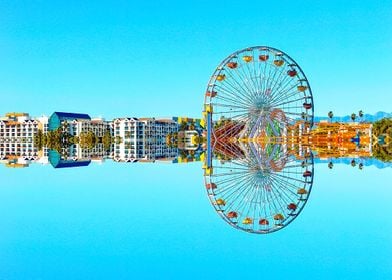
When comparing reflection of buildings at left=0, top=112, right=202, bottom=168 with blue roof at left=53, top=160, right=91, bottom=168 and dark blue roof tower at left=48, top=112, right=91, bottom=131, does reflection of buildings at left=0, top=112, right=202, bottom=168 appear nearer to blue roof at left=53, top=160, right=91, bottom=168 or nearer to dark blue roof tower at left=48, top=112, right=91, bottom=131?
dark blue roof tower at left=48, top=112, right=91, bottom=131

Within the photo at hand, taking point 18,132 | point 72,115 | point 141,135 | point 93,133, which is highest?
point 72,115

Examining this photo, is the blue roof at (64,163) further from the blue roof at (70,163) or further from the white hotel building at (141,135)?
the white hotel building at (141,135)

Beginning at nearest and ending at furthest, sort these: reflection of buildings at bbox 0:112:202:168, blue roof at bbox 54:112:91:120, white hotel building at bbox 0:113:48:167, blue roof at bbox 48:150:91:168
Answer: blue roof at bbox 48:150:91:168 < reflection of buildings at bbox 0:112:202:168 < blue roof at bbox 54:112:91:120 < white hotel building at bbox 0:113:48:167

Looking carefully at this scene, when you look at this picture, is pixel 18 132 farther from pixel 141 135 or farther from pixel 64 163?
pixel 64 163

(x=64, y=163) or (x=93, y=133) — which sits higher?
(x=93, y=133)

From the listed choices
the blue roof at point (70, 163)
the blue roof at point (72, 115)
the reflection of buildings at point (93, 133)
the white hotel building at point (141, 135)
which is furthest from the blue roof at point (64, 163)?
the blue roof at point (72, 115)

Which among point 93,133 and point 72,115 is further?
point 72,115

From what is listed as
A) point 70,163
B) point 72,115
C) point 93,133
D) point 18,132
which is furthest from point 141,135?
point 70,163

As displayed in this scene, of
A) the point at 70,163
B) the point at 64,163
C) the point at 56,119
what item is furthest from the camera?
the point at 56,119

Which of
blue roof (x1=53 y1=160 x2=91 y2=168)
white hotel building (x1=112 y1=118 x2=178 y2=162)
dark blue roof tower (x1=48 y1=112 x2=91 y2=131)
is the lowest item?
blue roof (x1=53 y1=160 x2=91 y2=168)

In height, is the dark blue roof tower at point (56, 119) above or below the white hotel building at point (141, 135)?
above

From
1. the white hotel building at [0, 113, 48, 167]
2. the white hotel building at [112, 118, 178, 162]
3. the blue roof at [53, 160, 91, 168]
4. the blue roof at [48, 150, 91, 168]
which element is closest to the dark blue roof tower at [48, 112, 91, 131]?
the white hotel building at [0, 113, 48, 167]
